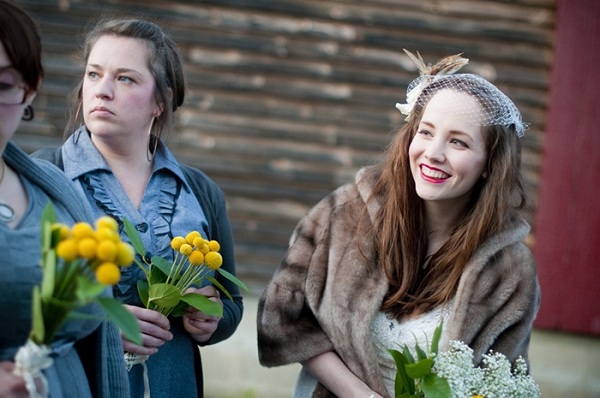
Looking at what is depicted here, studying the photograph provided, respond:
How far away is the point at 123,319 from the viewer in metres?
2.01

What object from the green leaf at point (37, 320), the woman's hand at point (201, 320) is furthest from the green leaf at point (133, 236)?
the green leaf at point (37, 320)

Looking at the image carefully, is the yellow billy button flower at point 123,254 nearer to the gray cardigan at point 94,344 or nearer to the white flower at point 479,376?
the gray cardigan at point 94,344

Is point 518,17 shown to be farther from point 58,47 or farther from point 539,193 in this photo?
point 58,47

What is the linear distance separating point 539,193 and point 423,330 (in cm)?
325

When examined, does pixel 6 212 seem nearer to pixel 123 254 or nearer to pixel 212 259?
pixel 123 254

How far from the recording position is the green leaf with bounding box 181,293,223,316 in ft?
9.43

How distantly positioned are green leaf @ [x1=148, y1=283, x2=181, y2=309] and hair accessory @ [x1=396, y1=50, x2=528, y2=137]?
1006 mm

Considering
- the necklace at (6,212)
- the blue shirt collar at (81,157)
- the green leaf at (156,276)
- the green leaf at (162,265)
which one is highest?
the blue shirt collar at (81,157)

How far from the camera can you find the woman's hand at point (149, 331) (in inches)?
112

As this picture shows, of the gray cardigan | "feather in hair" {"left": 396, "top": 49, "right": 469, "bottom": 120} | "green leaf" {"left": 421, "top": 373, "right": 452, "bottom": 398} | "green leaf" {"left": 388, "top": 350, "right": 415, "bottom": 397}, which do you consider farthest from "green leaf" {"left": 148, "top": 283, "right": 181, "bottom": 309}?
"feather in hair" {"left": 396, "top": 49, "right": 469, "bottom": 120}

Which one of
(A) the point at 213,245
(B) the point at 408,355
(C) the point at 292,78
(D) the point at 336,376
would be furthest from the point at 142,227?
(C) the point at 292,78

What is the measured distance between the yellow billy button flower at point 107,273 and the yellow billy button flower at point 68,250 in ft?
0.19

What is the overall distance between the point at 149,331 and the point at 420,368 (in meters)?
0.80

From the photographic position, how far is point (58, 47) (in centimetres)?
607
